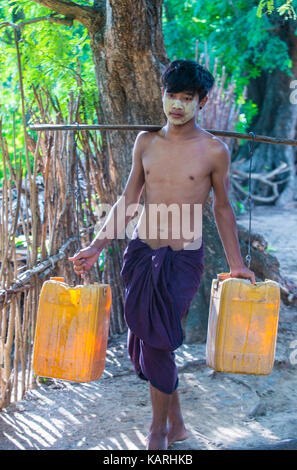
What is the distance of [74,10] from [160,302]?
2.52 metres

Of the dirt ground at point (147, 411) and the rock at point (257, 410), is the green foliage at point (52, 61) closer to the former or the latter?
the dirt ground at point (147, 411)

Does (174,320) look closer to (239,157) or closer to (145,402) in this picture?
(145,402)

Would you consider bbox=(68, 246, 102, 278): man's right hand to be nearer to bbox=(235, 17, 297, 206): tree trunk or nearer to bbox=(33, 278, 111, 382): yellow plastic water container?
bbox=(33, 278, 111, 382): yellow plastic water container

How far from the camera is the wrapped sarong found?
2398 millimetres

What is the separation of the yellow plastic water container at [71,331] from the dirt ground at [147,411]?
1.56ft

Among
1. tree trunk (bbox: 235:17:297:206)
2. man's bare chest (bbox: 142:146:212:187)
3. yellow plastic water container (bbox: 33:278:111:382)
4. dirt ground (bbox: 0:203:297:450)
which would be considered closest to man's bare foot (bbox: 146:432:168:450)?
dirt ground (bbox: 0:203:297:450)

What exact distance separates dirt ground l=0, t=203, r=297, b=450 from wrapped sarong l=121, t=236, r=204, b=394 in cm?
46

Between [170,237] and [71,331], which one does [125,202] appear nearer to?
[170,237]

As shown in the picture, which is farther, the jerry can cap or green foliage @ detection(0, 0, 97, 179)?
green foliage @ detection(0, 0, 97, 179)

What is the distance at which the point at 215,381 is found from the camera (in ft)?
11.3

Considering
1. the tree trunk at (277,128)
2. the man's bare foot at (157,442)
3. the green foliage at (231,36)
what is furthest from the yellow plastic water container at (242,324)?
the tree trunk at (277,128)

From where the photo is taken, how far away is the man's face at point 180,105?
248cm

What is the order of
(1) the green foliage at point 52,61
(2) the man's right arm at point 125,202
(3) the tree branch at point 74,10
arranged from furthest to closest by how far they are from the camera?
(1) the green foliage at point 52,61
(3) the tree branch at point 74,10
(2) the man's right arm at point 125,202

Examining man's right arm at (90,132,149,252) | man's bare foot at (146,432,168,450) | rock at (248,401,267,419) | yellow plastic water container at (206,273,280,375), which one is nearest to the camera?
yellow plastic water container at (206,273,280,375)
